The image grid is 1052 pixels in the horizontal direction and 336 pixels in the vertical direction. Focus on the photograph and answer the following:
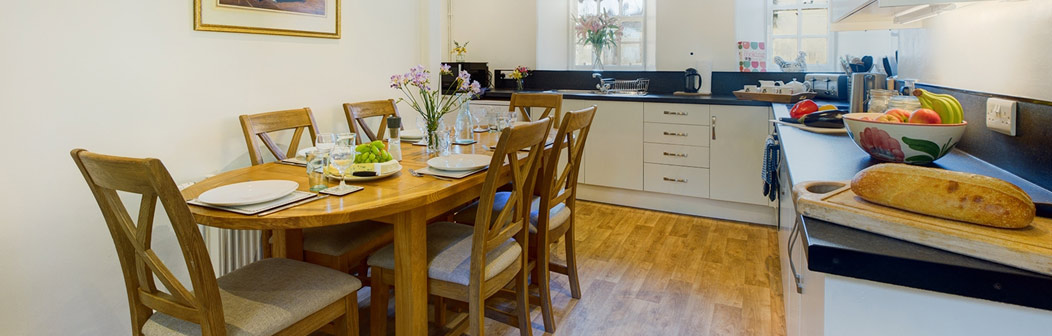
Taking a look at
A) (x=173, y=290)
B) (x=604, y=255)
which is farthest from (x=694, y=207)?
(x=173, y=290)

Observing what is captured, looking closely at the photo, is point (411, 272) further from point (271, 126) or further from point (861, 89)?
point (861, 89)

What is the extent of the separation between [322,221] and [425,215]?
321mm

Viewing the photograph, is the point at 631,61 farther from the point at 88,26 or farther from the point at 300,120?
the point at 88,26

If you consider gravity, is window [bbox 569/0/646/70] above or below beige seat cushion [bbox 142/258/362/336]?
above

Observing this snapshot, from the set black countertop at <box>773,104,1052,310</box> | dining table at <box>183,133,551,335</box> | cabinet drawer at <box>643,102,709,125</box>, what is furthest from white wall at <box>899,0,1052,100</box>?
cabinet drawer at <box>643,102,709,125</box>

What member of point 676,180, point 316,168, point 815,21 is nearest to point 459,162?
point 316,168

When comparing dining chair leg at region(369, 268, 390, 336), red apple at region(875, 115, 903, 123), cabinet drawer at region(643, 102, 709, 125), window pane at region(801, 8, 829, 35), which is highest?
window pane at region(801, 8, 829, 35)

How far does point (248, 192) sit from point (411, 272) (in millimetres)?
506

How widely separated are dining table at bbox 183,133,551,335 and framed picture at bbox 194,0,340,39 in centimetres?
71

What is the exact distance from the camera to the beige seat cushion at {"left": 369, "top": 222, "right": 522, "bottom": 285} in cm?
179

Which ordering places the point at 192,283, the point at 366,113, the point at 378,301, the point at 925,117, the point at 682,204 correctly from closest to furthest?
the point at 192,283 → the point at 925,117 → the point at 378,301 → the point at 366,113 → the point at 682,204

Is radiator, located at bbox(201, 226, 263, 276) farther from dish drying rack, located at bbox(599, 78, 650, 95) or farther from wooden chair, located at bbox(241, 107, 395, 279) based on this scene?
dish drying rack, located at bbox(599, 78, 650, 95)

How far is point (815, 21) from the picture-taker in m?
4.18

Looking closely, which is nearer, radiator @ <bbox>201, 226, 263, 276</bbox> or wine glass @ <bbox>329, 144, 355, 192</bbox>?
wine glass @ <bbox>329, 144, 355, 192</bbox>
